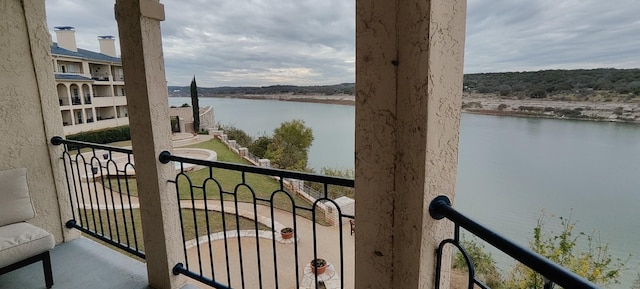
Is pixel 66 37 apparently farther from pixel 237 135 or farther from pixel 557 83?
pixel 557 83

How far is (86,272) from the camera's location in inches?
90.5

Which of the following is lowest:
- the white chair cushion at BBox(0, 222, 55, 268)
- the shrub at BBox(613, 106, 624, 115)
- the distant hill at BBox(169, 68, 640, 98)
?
the white chair cushion at BBox(0, 222, 55, 268)

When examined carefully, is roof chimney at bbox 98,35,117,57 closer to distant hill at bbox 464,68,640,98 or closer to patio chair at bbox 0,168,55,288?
patio chair at bbox 0,168,55,288

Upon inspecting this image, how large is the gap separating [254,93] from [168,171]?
1449 cm

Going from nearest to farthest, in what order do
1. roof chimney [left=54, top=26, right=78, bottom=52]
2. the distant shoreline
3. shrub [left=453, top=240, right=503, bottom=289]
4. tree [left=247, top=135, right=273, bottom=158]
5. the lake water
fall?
the distant shoreline
the lake water
shrub [left=453, top=240, right=503, bottom=289]
roof chimney [left=54, top=26, right=78, bottom=52]
tree [left=247, top=135, right=273, bottom=158]

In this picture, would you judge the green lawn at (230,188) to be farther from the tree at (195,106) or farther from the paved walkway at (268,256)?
→ the tree at (195,106)

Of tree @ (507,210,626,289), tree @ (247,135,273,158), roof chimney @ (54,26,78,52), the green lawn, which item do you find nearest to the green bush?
roof chimney @ (54,26,78,52)

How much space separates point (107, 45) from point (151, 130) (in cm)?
2410

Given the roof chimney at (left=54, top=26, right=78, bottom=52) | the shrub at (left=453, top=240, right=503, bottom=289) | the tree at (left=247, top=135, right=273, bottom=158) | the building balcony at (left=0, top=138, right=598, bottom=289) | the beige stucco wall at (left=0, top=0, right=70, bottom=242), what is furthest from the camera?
the tree at (left=247, top=135, right=273, bottom=158)

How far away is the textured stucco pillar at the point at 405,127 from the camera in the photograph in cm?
85

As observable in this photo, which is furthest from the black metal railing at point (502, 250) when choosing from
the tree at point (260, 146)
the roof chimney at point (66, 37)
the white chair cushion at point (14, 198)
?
the roof chimney at point (66, 37)

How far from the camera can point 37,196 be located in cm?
260

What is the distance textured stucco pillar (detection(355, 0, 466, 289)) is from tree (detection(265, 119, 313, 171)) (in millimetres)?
15741

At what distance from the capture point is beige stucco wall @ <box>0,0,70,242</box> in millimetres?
2379
